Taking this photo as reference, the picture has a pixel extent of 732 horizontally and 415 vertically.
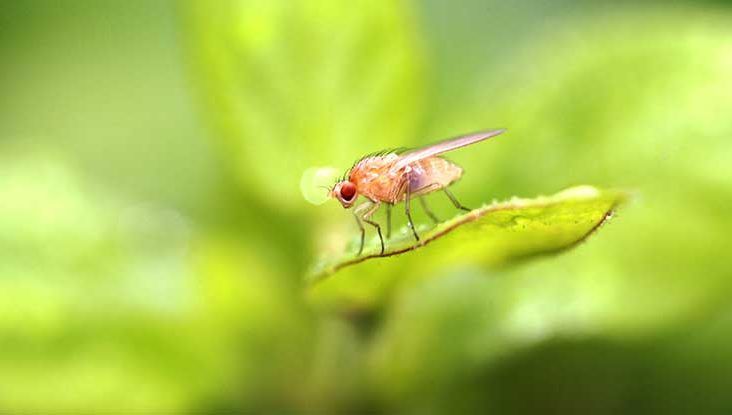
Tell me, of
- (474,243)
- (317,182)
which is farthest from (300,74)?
(474,243)

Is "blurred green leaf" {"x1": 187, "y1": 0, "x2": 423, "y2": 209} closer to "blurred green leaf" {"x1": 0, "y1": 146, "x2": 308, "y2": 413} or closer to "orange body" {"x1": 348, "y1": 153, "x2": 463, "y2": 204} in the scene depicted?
"orange body" {"x1": 348, "y1": 153, "x2": 463, "y2": 204}

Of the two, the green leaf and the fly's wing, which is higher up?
the fly's wing

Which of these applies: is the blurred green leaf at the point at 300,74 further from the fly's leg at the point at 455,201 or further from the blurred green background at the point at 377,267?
the fly's leg at the point at 455,201

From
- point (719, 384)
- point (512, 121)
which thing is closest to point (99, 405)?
point (512, 121)

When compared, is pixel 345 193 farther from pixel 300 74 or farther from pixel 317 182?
pixel 300 74

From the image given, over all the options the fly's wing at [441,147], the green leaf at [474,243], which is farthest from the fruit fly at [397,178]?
the green leaf at [474,243]

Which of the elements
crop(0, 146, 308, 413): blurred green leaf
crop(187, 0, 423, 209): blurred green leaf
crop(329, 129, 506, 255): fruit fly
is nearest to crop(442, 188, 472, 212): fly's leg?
crop(329, 129, 506, 255): fruit fly

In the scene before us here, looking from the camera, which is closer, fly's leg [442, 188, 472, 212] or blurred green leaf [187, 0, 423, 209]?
blurred green leaf [187, 0, 423, 209]
